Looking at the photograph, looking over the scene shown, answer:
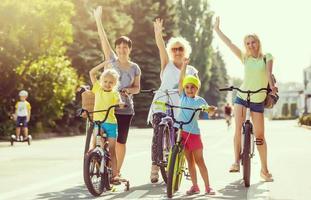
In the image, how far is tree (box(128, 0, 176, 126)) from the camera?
5150 cm

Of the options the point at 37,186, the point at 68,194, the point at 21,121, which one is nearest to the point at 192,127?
the point at 68,194

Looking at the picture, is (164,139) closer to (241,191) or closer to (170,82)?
(170,82)

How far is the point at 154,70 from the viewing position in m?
52.4

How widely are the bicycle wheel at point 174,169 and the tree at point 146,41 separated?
42375 mm

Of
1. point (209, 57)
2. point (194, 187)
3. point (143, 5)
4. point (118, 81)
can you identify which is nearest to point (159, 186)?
point (194, 187)

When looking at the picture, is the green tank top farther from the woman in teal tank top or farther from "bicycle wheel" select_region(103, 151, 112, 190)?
"bicycle wheel" select_region(103, 151, 112, 190)

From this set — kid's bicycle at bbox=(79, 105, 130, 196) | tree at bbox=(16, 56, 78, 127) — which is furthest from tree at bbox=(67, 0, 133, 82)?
kid's bicycle at bbox=(79, 105, 130, 196)

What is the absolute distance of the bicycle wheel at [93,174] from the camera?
761 cm

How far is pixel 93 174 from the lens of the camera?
7820mm

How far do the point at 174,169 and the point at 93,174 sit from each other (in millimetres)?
958

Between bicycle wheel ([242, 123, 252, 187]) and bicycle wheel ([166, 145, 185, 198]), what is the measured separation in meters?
1.12

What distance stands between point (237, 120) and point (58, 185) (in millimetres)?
2623

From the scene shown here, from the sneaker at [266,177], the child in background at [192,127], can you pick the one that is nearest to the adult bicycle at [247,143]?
the sneaker at [266,177]

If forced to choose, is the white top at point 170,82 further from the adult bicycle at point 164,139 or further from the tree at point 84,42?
the tree at point 84,42
